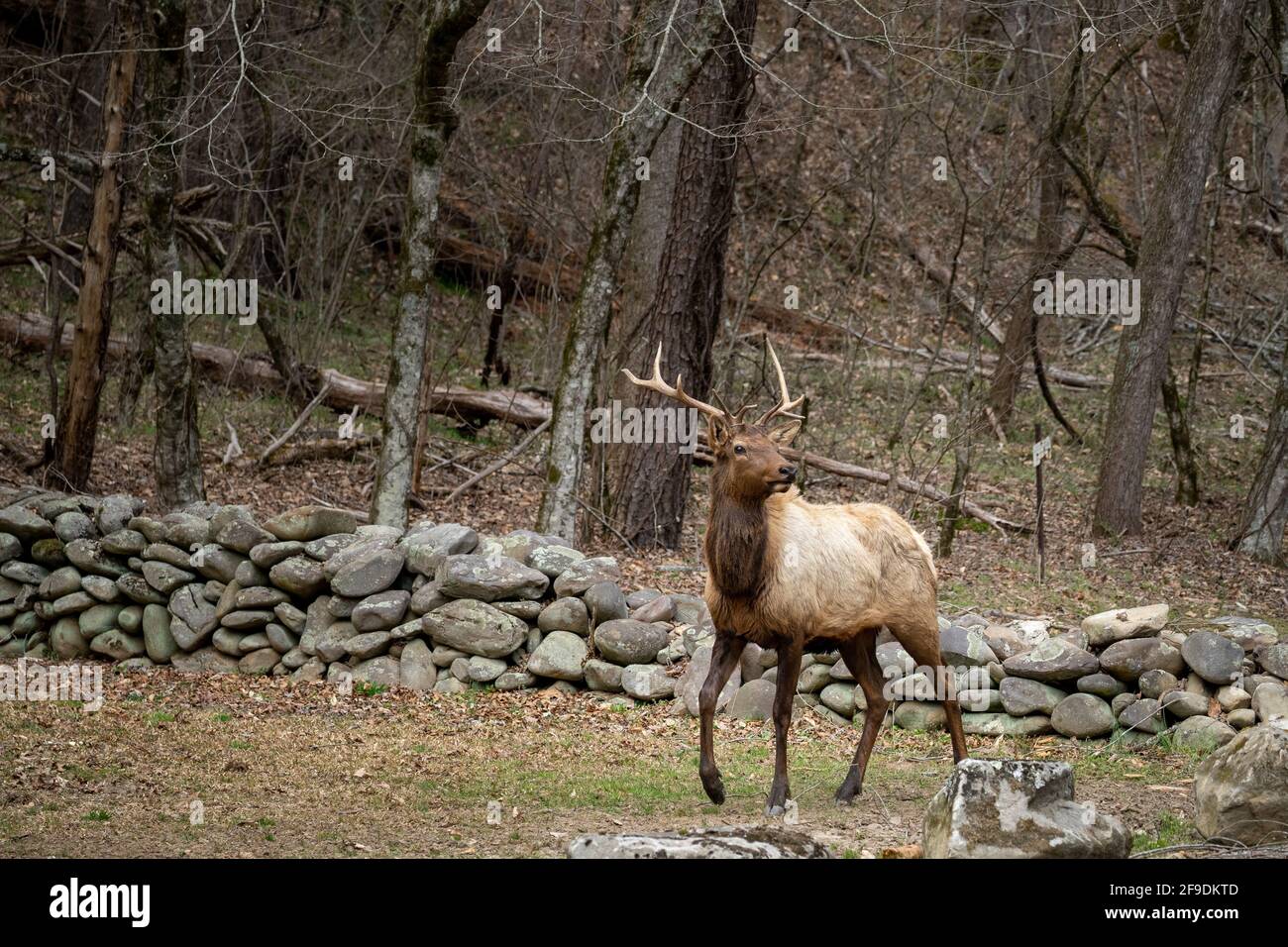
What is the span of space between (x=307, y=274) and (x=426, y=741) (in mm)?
10644

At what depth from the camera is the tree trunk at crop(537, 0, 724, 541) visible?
10375mm

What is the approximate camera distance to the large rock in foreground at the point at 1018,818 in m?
5.48

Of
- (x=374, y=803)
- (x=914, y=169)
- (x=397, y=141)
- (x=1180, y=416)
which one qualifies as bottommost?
(x=374, y=803)

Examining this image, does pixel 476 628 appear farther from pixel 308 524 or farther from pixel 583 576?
pixel 308 524

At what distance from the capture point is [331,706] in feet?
30.3

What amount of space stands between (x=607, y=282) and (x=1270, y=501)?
7.92 meters

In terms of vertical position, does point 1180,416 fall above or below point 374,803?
above

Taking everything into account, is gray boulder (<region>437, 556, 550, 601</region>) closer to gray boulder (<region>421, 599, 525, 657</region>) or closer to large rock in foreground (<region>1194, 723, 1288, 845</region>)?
gray boulder (<region>421, 599, 525, 657</region>)

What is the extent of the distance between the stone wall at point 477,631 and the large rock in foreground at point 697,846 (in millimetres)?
3982

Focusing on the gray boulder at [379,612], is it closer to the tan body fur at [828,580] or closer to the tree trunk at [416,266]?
the tree trunk at [416,266]

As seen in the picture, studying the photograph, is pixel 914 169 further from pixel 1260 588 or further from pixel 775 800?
pixel 775 800

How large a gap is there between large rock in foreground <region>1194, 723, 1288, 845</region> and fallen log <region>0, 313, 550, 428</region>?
390 inches

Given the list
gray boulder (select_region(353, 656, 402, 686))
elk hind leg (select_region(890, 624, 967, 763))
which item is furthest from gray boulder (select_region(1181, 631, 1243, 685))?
gray boulder (select_region(353, 656, 402, 686))

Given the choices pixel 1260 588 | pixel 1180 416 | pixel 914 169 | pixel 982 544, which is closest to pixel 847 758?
pixel 982 544
